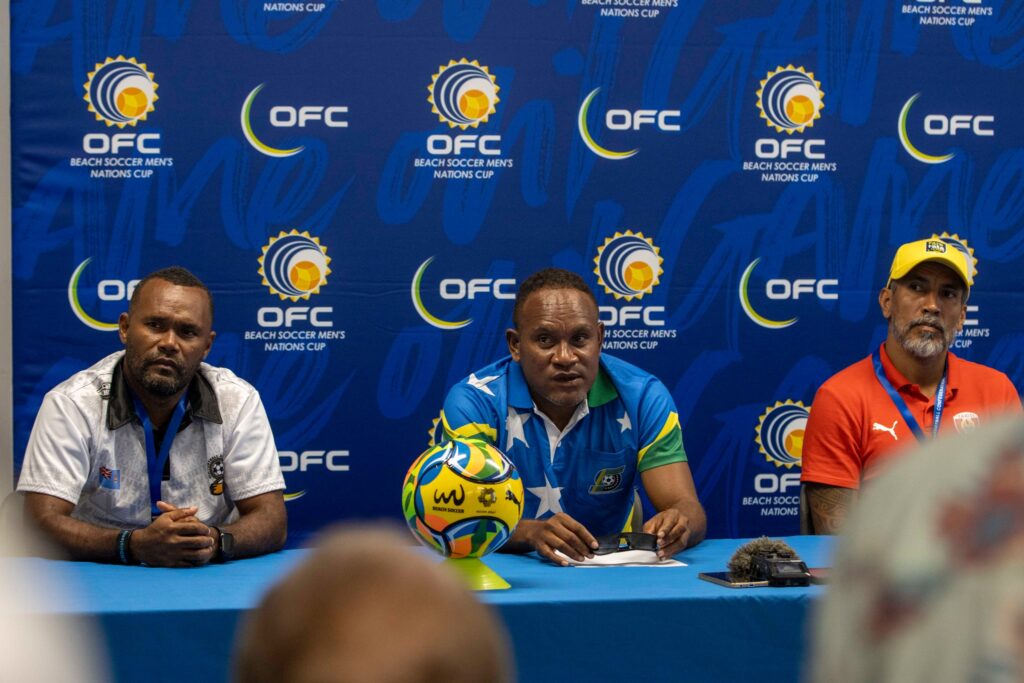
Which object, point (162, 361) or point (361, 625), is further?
point (162, 361)

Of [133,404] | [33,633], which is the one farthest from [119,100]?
[33,633]

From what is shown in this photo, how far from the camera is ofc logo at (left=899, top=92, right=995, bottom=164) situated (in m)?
3.99

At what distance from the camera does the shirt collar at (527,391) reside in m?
3.04

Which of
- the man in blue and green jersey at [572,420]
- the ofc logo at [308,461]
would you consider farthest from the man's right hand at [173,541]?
the ofc logo at [308,461]

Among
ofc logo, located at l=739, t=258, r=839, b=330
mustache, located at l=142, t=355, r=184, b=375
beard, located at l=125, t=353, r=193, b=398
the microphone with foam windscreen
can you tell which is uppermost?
ofc logo, located at l=739, t=258, r=839, b=330

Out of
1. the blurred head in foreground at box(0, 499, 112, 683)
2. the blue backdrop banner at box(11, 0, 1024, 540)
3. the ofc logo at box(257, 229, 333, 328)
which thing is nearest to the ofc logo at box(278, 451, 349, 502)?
the blue backdrop banner at box(11, 0, 1024, 540)

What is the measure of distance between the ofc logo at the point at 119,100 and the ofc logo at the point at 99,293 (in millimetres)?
383

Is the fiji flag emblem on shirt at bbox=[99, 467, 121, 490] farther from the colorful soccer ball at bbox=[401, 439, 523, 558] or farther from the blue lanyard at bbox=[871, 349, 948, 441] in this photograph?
the blue lanyard at bbox=[871, 349, 948, 441]

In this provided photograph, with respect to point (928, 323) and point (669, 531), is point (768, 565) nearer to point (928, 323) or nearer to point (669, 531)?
point (669, 531)

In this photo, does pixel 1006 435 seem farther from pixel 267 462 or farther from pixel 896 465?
pixel 267 462

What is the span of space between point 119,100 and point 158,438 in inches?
52.3

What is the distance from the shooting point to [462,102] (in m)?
3.80

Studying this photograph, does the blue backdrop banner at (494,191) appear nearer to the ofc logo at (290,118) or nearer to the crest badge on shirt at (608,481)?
the ofc logo at (290,118)

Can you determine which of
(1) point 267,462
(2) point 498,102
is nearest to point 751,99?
(2) point 498,102
